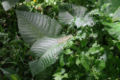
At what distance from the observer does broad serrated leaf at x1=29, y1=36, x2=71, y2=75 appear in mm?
1062

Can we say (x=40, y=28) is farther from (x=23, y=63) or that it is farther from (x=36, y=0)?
(x=36, y=0)

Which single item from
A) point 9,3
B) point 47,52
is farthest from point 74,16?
point 9,3

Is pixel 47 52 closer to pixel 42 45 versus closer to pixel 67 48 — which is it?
pixel 42 45

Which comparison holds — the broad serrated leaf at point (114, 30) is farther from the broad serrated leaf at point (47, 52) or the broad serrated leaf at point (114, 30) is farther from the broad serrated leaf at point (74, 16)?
the broad serrated leaf at point (47, 52)

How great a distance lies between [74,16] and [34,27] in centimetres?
42

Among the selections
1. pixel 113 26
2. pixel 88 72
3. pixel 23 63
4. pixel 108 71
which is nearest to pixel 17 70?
pixel 23 63

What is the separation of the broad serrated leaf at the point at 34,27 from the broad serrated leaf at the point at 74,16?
5.5 inches

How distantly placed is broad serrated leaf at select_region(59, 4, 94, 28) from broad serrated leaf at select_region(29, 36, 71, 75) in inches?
7.5

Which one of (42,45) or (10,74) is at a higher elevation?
(42,45)

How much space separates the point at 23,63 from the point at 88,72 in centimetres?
70

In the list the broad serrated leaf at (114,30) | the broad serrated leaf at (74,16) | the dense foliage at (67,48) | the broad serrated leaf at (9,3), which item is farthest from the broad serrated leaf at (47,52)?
the broad serrated leaf at (9,3)

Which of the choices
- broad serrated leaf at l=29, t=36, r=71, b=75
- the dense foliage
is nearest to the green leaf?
the dense foliage

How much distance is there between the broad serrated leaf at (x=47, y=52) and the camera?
3.48 ft

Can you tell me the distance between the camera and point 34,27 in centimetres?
124
